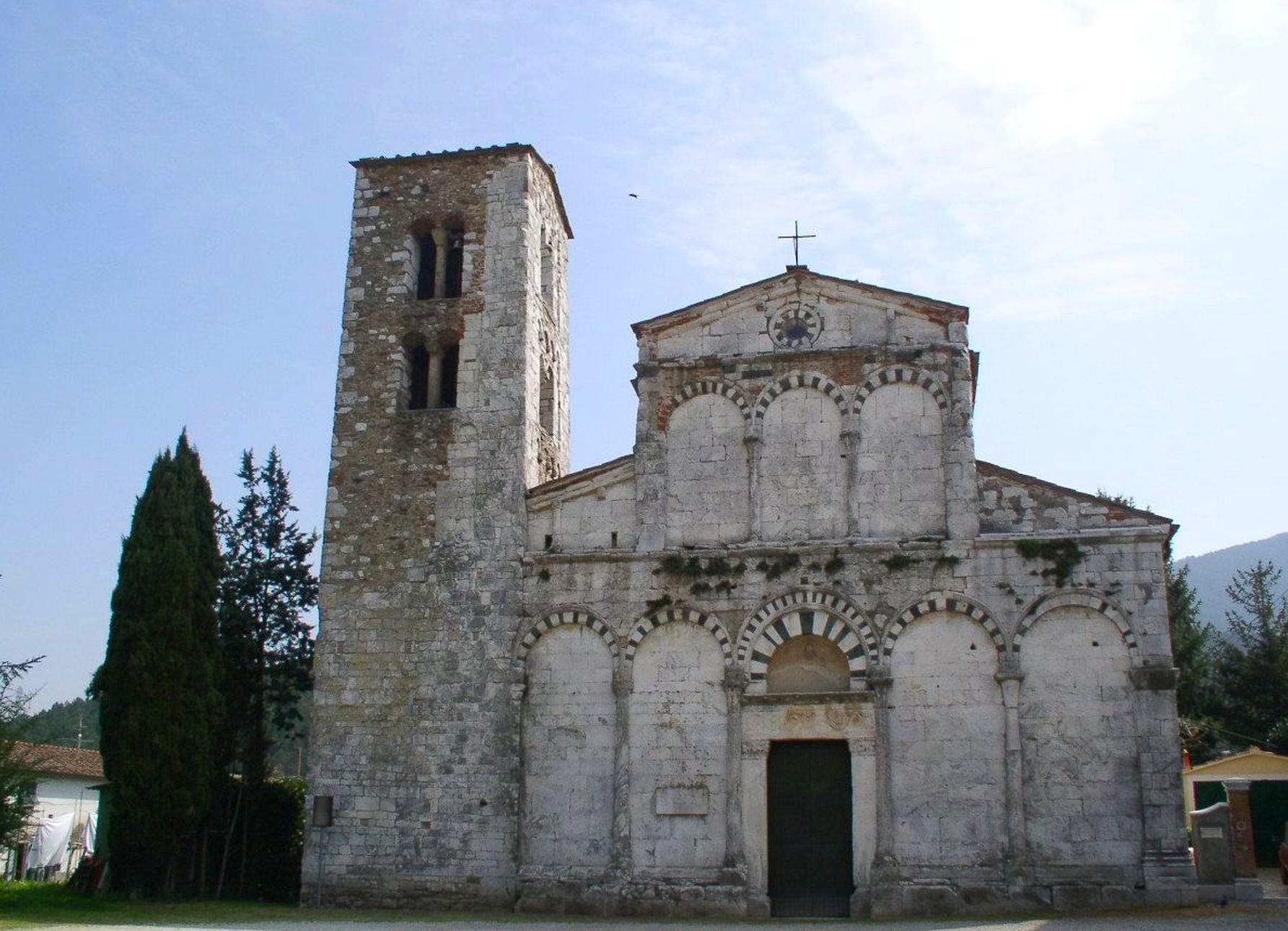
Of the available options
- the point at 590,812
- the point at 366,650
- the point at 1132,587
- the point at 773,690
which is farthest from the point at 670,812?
the point at 1132,587

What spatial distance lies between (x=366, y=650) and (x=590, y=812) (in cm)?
454

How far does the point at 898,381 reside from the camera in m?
20.3

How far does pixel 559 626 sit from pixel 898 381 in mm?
6774

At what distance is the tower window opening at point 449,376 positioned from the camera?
2219 cm

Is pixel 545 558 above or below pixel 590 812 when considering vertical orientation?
above

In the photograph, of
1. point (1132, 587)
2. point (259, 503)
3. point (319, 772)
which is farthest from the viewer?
point (259, 503)

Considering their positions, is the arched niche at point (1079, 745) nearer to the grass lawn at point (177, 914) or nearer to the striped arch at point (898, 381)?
the striped arch at point (898, 381)

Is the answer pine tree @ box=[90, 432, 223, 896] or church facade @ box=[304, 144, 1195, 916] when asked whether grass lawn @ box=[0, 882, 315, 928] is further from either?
church facade @ box=[304, 144, 1195, 916]

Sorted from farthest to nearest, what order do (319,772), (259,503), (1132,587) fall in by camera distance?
(259,503), (319,772), (1132,587)

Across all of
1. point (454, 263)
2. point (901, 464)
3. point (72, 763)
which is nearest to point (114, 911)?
point (454, 263)

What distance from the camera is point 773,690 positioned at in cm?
1955

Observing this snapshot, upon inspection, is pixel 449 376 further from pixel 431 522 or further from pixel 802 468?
pixel 802 468

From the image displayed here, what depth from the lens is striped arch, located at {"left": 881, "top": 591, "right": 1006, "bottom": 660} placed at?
18.9m

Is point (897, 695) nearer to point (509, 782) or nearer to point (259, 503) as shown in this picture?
point (509, 782)
